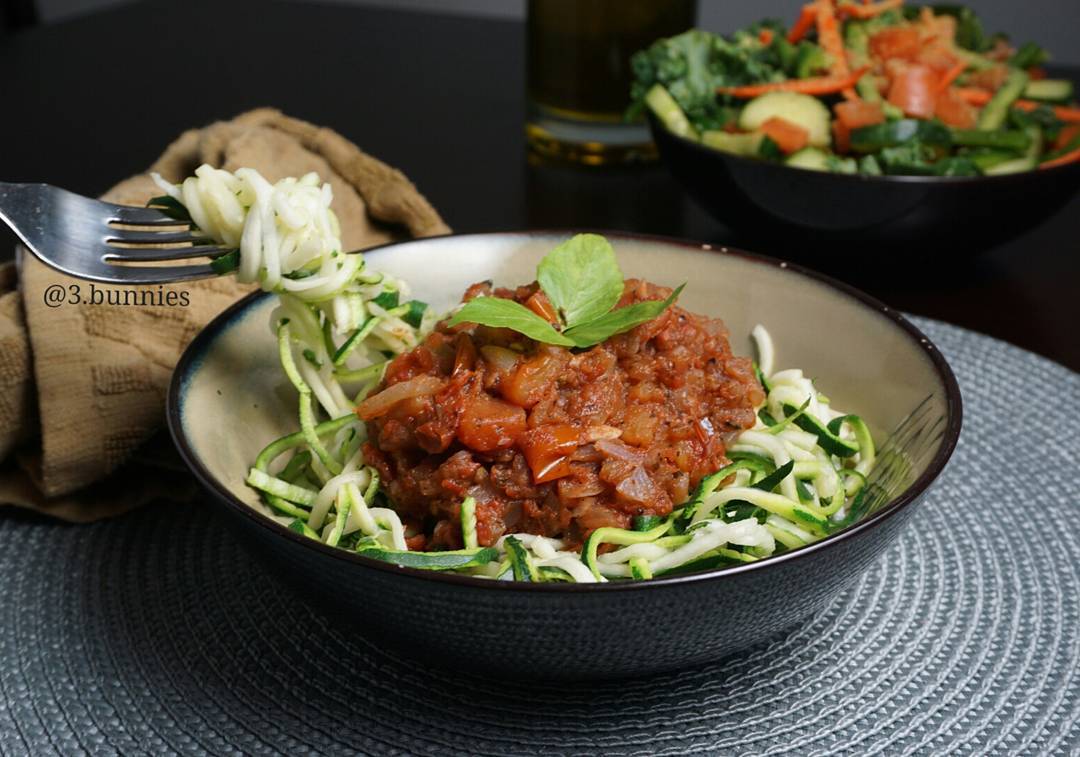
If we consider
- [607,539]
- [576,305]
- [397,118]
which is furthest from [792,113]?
[607,539]

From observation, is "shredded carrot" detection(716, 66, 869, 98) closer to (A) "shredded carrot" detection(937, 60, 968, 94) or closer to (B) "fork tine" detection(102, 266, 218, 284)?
(A) "shredded carrot" detection(937, 60, 968, 94)

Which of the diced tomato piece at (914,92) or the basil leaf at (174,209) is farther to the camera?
the diced tomato piece at (914,92)

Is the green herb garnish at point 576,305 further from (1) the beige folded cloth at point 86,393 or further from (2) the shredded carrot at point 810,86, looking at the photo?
(2) the shredded carrot at point 810,86

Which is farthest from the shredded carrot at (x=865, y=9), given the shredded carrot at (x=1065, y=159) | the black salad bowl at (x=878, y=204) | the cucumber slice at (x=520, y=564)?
the cucumber slice at (x=520, y=564)

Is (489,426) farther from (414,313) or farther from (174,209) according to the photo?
(174,209)

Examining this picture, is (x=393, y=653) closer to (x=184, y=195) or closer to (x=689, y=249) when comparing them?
(x=184, y=195)
